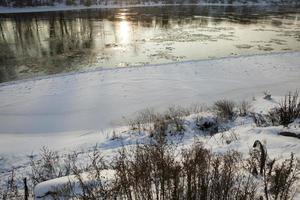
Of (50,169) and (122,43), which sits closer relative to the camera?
(50,169)

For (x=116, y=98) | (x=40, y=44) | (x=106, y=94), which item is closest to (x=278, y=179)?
(x=116, y=98)

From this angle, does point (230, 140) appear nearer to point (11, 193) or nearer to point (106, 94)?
point (11, 193)

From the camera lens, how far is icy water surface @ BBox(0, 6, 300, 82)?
1706 cm

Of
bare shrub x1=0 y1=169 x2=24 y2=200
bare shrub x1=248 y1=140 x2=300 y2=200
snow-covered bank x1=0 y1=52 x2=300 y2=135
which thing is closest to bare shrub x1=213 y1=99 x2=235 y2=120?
snow-covered bank x1=0 y1=52 x2=300 y2=135

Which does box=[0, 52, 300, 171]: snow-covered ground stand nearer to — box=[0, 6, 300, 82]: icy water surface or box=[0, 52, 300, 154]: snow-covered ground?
box=[0, 52, 300, 154]: snow-covered ground

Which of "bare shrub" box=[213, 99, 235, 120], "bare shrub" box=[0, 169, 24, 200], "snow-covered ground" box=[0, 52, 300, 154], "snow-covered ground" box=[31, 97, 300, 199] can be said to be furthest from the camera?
"snow-covered ground" box=[0, 52, 300, 154]

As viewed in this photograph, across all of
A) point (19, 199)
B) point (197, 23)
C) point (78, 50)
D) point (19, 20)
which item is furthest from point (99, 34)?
point (19, 199)

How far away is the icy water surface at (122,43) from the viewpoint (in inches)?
672

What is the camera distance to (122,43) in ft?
72.1

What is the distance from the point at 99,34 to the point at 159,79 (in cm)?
1298

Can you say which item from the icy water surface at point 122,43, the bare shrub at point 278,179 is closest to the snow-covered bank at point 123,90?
the icy water surface at point 122,43

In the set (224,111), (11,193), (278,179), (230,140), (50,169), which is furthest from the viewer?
(224,111)

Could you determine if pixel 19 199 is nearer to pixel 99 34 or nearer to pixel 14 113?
pixel 14 113

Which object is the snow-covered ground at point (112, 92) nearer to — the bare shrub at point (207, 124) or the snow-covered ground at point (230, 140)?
the snow-covered ground at point (230, 140)
